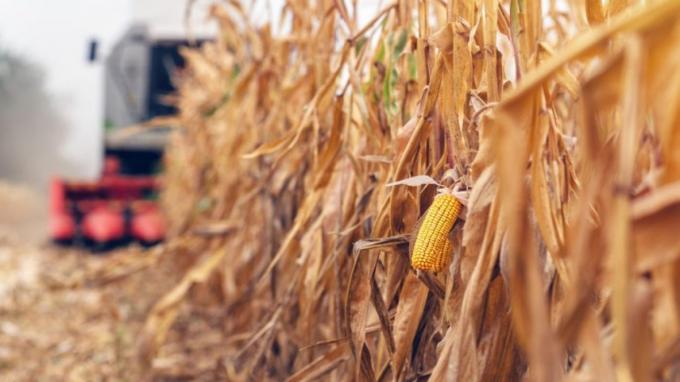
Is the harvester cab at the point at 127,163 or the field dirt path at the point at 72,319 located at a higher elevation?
the harvester cab at the point at 127,163

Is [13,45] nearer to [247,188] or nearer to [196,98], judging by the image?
[196,98]

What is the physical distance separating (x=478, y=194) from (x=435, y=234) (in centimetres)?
9

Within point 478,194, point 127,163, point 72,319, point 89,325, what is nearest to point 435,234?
point 478,194

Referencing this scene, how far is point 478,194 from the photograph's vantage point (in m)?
0.72

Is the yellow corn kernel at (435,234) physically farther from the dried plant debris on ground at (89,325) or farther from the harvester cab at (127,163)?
the harvester cab at (127,163)

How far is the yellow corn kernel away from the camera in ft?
2.60

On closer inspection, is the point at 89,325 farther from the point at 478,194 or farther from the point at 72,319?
the point at 478,194

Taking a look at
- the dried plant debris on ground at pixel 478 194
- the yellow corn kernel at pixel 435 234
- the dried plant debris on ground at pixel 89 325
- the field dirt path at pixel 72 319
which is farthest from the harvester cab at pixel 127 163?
the yellow corn kernel at pixel 435 234

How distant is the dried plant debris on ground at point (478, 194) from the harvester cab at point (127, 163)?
9.85 ft

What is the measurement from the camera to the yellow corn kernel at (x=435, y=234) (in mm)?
794

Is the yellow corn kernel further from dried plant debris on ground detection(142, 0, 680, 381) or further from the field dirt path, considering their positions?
the field dirt path

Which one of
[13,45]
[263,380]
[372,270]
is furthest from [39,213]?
[13,45]

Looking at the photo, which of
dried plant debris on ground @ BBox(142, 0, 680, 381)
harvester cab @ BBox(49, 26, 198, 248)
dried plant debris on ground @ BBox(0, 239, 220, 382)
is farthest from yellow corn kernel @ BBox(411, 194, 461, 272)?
harvester cab @ BBox(49, 26, 198, 248)

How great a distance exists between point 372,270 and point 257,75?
1.15 metres
